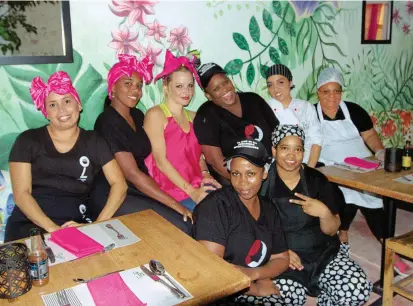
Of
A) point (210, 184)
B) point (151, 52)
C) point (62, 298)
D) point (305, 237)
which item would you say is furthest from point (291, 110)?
point (62, 298)

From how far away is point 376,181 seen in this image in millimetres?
2398

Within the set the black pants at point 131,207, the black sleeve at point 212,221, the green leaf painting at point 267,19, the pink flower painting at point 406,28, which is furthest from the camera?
the pink flower painting at point 406,28

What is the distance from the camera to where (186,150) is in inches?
110

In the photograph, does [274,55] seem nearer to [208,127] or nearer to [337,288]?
[208,127]

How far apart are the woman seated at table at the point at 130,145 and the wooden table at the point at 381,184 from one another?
39.3 inches

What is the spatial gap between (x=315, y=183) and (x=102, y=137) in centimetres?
128

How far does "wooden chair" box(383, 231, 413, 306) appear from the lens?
2.15 m

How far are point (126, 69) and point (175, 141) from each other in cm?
58

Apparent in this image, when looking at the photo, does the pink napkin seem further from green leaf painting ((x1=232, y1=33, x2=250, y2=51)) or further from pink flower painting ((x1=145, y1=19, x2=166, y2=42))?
green leaf painting ((x1=232, y1=33, x2=250, y2=51))

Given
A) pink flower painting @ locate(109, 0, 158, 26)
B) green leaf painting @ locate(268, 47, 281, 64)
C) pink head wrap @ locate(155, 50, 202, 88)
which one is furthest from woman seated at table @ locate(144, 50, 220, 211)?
green leaf painting @ locate(268, 47, 281, 64)

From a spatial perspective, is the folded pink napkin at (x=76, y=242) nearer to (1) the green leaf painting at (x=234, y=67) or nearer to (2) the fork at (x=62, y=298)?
(2) the fork at (x=62, y=298)

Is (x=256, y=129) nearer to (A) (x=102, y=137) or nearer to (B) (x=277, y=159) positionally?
(B) (x=277, y=159)

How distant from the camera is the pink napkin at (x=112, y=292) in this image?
1236mm

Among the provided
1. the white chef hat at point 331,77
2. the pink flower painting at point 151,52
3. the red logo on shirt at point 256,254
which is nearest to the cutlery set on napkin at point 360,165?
the white chef hat at point 331,77
